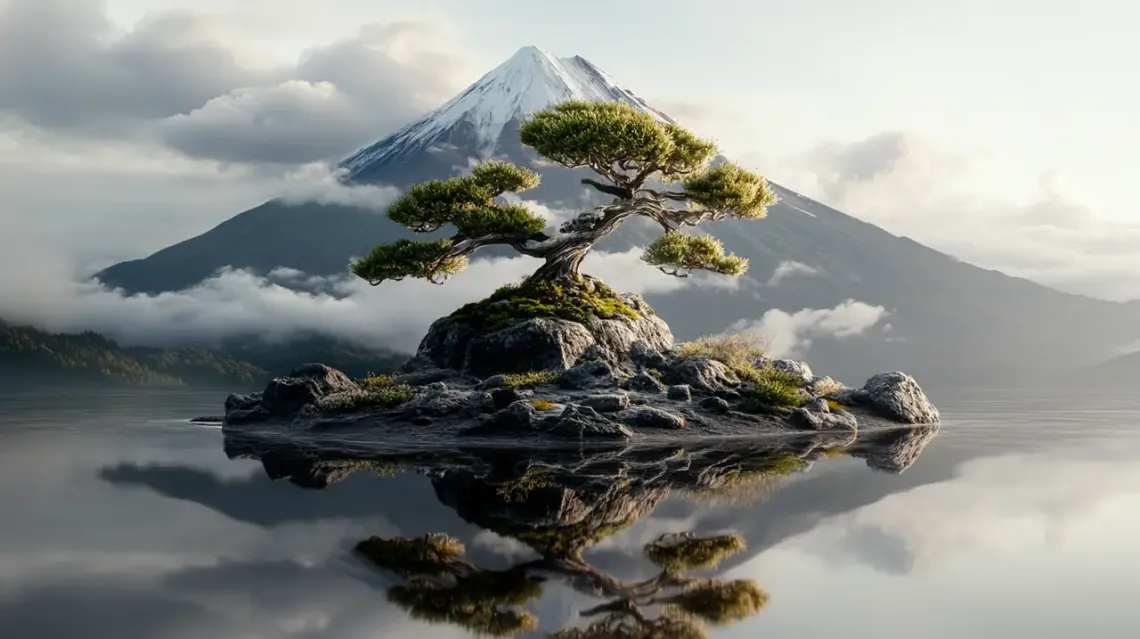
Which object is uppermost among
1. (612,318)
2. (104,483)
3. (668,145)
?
(668,145)

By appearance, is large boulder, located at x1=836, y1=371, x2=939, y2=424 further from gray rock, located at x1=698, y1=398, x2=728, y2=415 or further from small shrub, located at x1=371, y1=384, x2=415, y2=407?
small shrub, located at x1=371, y1=384, x2=415, y2=407

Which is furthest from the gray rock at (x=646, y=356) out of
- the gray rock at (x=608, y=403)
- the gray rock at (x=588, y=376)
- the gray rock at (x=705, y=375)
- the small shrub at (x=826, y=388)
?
the small shrub at (x=826, y=388)

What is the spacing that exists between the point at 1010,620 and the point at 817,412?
17238 mm

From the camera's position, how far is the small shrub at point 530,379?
78.4ft

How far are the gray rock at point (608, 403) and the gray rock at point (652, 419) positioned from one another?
45 centimetres

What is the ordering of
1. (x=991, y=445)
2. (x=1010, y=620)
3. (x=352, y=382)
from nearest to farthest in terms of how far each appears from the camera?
1. (x=1010, y=620)
2. (x=991, y=445)
3. (x=352, y=382)

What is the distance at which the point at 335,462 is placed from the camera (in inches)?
639

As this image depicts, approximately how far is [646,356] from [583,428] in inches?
304

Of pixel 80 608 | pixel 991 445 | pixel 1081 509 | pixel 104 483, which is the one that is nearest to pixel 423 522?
pixel 80 608

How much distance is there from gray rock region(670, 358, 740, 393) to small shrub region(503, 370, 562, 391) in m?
3.35

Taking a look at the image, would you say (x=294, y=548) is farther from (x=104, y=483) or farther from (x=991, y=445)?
(x=991, y=445)

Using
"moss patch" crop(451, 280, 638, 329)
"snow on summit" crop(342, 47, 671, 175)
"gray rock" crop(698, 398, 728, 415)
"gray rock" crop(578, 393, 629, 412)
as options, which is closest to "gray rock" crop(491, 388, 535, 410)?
"gray rock" crop(578, 393, 629, 412)

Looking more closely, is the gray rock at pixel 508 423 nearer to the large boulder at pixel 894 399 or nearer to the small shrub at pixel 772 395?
the small shrub at pixel 772 395

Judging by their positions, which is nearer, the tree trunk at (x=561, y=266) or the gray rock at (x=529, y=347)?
the gray rock at (x=529, y=347)
